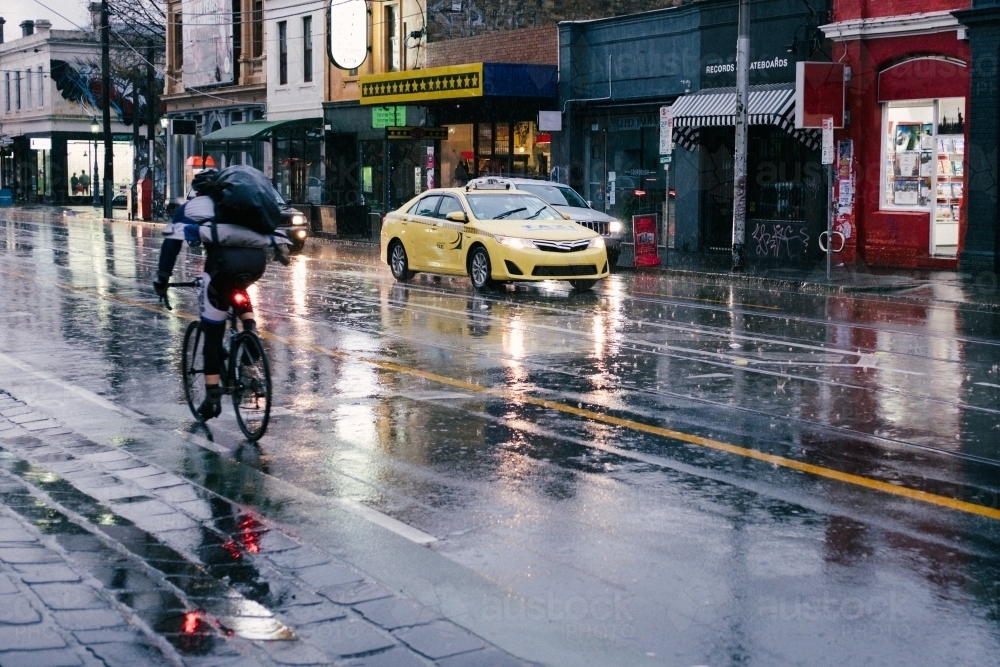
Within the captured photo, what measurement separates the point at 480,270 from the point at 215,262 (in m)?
11.3

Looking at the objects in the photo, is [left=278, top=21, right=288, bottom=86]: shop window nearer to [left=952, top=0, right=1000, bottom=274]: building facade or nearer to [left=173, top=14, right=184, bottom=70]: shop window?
[left=173, top=14, right=184, bottom=70]: shop window

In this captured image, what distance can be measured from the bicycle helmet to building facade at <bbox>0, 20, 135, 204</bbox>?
65.7 metres

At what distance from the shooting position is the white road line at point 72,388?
1021 centimetres

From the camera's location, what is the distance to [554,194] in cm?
2569

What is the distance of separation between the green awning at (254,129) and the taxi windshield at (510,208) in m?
26.0

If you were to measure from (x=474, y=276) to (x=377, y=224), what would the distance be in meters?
20.3

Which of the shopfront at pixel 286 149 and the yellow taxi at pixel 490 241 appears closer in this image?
the yellow taxi at pixel 490 241

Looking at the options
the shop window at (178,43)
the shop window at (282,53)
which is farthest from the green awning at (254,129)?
A: the shop window at (178,43)

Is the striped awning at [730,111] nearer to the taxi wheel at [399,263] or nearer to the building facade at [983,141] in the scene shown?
the building facade at [983,141]

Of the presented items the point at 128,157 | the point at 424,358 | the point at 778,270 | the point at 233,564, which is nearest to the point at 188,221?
the point at 233,564

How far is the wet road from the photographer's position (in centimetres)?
555

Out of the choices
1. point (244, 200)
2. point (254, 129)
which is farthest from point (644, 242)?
point (254, 129)

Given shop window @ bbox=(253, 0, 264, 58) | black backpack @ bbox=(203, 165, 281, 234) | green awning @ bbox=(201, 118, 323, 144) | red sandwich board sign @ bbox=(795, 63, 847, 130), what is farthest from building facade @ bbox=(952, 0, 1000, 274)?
shop window @ bbox=(253, 0, 264, 58)

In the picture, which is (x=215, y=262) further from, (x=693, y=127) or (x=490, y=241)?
(x=693, y=127)
